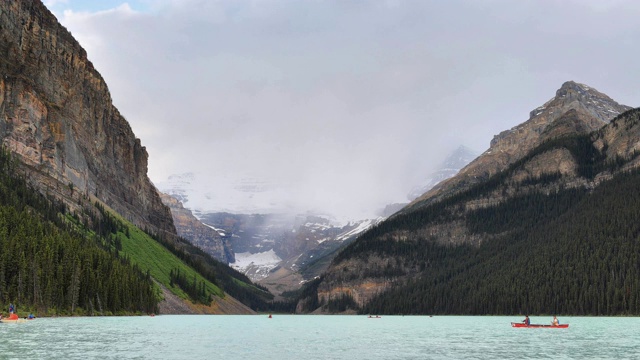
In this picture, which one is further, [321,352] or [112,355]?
[321,352]

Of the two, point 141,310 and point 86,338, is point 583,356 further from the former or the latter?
point 141,310

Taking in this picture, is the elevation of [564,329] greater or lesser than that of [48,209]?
lesser

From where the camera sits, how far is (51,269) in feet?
460

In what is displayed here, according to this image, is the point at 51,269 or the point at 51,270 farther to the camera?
the point at 51,269

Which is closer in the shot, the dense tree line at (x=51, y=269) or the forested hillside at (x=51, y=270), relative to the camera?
the forested hillside at (x=51, y=270)

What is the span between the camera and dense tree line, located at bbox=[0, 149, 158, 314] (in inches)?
5212

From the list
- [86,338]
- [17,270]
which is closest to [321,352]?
[86,338]

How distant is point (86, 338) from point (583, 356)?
194 ft

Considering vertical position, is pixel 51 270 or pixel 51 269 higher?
pixel 51 269

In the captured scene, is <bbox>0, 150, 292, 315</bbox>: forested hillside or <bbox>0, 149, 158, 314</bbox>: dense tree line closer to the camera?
<bbox>0, 150, 292, 315</bbox>: forested hillside

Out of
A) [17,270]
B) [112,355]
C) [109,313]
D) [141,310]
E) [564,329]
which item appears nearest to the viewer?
[112,355]

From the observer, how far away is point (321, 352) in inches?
2835

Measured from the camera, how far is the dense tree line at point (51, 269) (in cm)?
13238

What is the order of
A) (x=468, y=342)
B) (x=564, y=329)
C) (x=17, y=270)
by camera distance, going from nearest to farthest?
(x=468, y=342) < (x=564, y=329) < (x=17, y=270)
